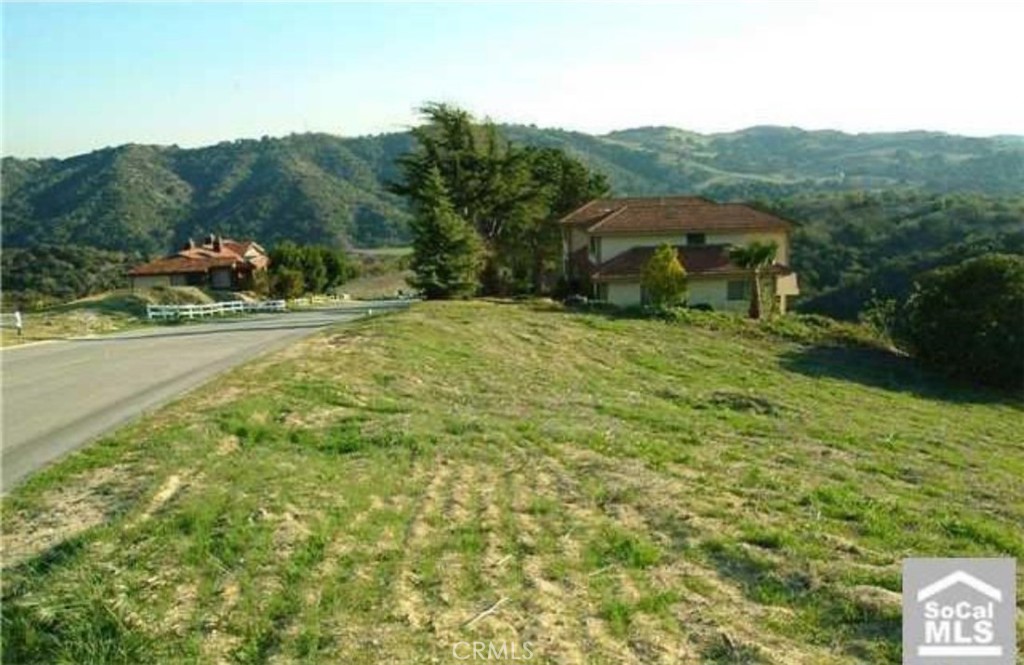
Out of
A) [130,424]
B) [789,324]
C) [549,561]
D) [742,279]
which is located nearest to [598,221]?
[742,279]

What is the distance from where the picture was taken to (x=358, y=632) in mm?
6117

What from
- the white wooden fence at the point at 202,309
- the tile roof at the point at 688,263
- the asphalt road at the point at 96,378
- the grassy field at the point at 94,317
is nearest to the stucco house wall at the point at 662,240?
the tile roof at the point at 688,263

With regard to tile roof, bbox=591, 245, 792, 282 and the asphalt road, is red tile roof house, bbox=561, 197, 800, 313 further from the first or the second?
the asphalt road

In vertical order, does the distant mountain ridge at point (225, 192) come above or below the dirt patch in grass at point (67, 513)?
above

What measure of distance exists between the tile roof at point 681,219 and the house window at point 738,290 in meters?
3.22

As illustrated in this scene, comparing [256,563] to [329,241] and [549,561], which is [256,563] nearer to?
[549,561]

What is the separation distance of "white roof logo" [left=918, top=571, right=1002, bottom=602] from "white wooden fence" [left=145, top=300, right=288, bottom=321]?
33.6 metres

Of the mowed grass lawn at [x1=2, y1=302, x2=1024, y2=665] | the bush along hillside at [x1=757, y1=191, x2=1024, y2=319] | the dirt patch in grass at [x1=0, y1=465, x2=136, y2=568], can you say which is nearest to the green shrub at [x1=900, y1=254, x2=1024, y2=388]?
the mowed grass lawn at [x1=2, y1=302, x2=1024, y2=665]

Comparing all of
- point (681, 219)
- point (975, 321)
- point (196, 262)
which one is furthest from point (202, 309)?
point (196, 262)

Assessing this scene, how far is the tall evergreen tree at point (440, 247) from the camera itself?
3656 centimetres

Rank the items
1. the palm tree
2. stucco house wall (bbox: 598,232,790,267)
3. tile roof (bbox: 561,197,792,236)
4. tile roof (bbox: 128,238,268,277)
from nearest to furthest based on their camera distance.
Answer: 1. the palm tree
2. stucco house wall (bbox: 598,232,790,267)
3. tile roof (bbox: 561,197,792,236)
4. tile roof (bbox: 128,238,268,277)

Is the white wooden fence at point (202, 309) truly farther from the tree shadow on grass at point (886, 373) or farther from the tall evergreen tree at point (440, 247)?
the tree shadow on grass at point (886, 373)

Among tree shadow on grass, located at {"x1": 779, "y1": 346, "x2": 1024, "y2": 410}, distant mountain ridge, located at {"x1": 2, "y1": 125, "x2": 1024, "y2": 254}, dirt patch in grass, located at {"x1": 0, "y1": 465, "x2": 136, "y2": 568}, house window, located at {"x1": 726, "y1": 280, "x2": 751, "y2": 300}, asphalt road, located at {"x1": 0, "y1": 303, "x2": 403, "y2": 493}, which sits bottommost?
tree shadow on grass, located at {"x1": 779, "y1": 346, "x2": 1024, "y2": 410}

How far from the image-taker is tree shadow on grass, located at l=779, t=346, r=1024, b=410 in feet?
81.8
